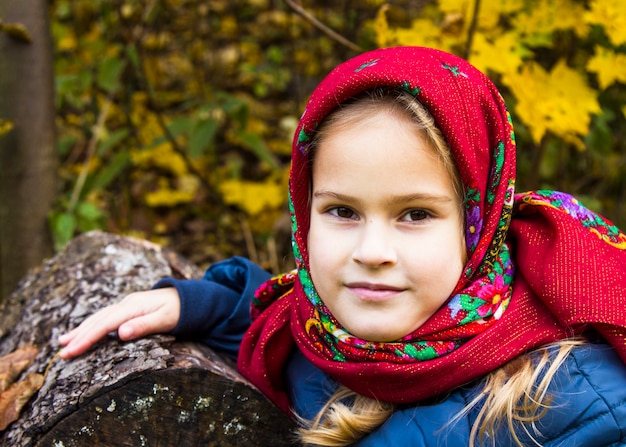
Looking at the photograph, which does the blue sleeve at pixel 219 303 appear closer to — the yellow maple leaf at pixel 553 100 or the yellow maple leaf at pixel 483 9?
the yellow maple leaf at pixel 553 100

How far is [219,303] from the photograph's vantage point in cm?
180

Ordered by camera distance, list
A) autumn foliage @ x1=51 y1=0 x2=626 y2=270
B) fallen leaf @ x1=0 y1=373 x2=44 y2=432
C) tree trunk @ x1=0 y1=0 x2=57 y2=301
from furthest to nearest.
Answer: tree trunk @ x1=0 y1=0 x2=57 y2=301, autumn foliage @ x1=51 y1=0 x2=626 y2=270, fallen leaf @ x1=0 y1=373 x2=44 y2=432

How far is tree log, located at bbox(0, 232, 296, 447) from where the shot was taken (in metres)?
1.43

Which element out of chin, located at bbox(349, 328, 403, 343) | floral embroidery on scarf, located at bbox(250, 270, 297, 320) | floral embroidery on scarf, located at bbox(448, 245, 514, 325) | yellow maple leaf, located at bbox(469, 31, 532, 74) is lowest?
floral embroidery on scarf, located at bbox(250, 270, 297, 320)

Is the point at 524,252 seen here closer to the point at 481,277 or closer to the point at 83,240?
the point at 481,277

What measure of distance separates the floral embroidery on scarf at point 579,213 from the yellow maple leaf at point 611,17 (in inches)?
30.6

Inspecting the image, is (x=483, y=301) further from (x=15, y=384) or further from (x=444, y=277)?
(x=15, y=384)

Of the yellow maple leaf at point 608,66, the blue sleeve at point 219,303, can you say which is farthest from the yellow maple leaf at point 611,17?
the blue sleeve at point 219,303

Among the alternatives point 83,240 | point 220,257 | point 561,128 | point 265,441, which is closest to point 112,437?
point 265,441

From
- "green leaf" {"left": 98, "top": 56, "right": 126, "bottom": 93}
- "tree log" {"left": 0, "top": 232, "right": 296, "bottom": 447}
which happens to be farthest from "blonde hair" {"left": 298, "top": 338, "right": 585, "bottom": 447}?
"green leaf" {"left": 98, "top": 56, "right": 126, "bottom": 93}

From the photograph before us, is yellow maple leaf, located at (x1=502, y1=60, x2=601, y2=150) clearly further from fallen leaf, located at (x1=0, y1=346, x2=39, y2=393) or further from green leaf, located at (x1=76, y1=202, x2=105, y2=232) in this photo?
green leaf, located at (x1=76, y1=202, x2=105, y2=232)

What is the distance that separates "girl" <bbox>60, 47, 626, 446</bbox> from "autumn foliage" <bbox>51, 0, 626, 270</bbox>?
0.64 meters

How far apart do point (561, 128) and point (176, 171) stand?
2.75 metres

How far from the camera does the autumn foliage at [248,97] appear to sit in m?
2.24
